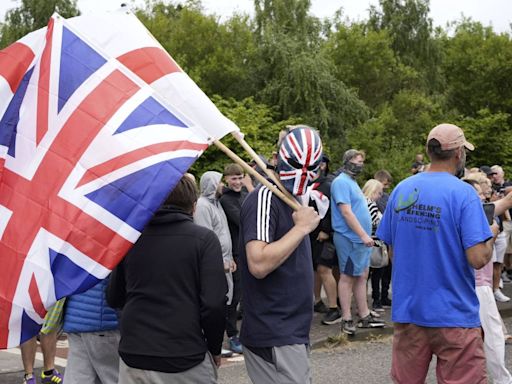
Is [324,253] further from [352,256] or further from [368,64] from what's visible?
[368,64]

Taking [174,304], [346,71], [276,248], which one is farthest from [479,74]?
[174,304]

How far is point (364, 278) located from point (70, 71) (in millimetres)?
6131

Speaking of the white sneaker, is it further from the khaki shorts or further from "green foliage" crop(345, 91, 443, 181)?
"green foliage" crop(345, 91, 443, 181)

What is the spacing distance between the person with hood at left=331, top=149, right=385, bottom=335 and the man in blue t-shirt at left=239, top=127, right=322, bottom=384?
4.92 m

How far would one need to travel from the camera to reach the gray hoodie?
26.8ft

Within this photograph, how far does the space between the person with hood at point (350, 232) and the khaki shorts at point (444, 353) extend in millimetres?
4227

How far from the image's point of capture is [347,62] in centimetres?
4397

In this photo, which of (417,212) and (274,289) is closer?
(274,289)

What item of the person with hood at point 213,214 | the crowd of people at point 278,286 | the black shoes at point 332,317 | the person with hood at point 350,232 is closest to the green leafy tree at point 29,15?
the black shoes at point 332,317

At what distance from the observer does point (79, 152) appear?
4090mm

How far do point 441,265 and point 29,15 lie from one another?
3569 centimetres

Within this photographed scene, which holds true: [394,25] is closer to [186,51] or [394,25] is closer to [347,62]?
[347,62]

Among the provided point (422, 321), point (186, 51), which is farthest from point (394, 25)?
point (422, 321)

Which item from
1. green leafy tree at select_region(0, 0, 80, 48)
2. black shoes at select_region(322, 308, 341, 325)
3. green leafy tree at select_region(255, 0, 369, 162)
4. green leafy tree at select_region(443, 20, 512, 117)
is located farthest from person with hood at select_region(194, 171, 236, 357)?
green leafy tree at select_region(443, 20, 512, 117)
